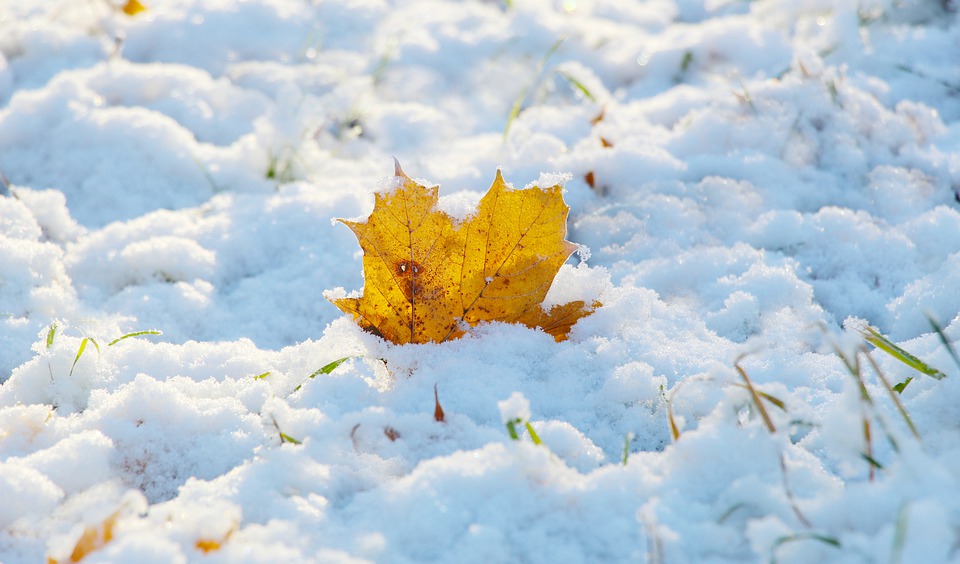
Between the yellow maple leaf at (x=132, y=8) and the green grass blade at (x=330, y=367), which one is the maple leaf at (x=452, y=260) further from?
the yellow maple leaf at (x=132, y=8)

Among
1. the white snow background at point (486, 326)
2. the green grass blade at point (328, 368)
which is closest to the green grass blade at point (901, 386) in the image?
the white snow background at point (486, 326)

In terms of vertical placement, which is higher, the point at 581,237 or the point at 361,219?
the point at 361,219

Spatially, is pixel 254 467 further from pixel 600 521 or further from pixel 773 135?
pixel 773 135

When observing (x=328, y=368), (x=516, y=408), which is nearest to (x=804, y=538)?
(x=516, y=408)

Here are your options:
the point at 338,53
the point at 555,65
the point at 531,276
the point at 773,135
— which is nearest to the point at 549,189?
the point at 531,276

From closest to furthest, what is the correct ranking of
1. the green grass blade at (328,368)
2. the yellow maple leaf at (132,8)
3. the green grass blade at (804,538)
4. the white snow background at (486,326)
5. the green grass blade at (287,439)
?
the green grass blade at (804,538) → the white snow background at (486,326) → the green grass blade at (287,439) → the green grass blade at (328,368) → the yellow maple leaf at (132,8)

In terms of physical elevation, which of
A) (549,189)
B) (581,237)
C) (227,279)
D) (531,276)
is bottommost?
(227,279)
